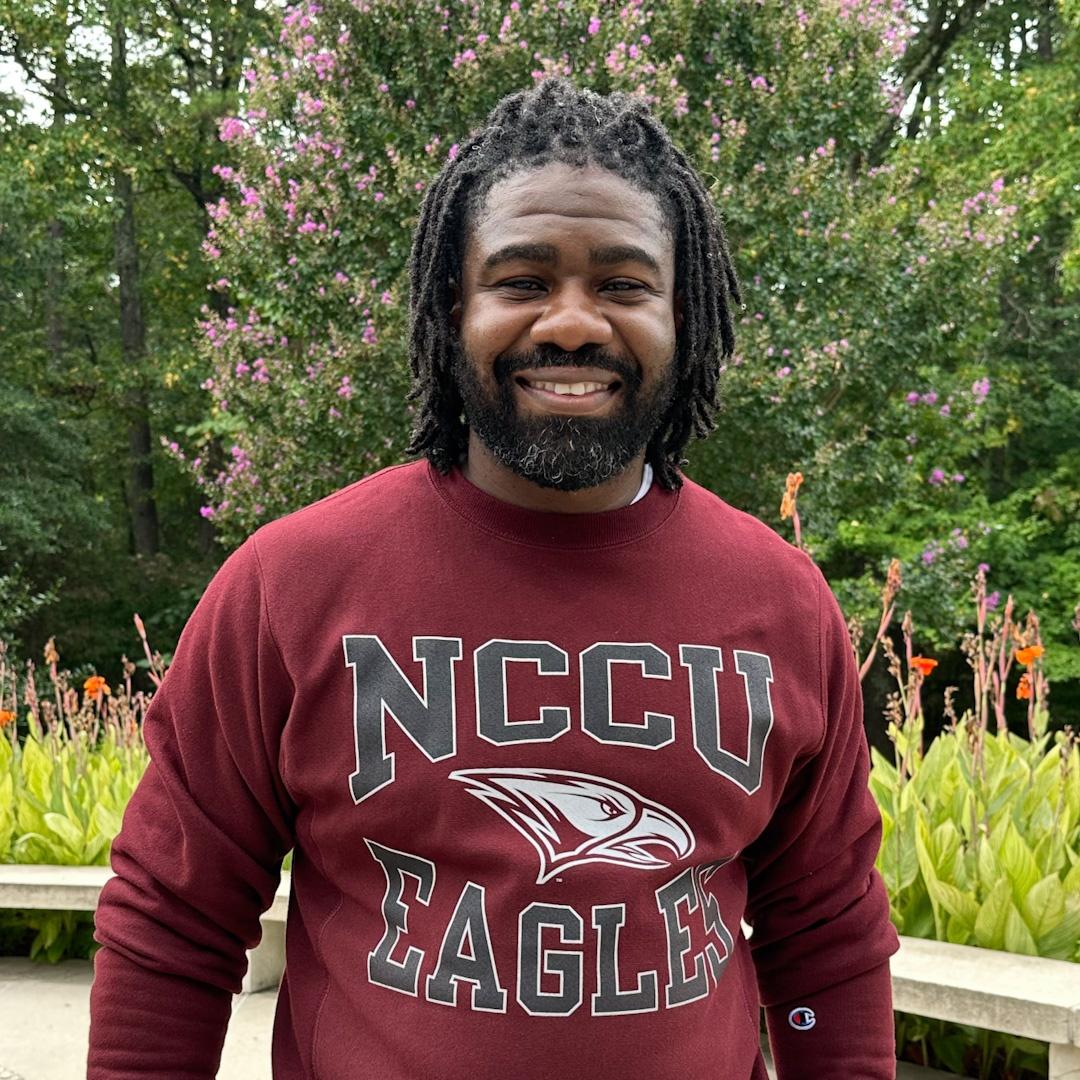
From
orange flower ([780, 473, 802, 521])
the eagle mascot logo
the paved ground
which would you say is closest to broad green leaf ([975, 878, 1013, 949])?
the paved ground

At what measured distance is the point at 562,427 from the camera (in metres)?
1.58

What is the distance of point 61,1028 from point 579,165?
317 centimetres

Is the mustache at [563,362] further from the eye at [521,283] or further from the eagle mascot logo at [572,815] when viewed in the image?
the eagle mascot logo at [572,815]

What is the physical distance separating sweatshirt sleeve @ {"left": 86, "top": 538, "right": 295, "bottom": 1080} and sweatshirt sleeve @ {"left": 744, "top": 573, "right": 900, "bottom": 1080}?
670 millimetres

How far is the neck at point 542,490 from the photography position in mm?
1621

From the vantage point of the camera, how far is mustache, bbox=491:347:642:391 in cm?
157

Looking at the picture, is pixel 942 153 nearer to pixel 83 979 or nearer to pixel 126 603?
pixel 126 603

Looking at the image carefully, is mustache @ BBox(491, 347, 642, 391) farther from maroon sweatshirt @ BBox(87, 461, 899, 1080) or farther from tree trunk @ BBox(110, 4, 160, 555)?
tree trunk @ BBox(110, 4, 160, 555)

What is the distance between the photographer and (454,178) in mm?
1728

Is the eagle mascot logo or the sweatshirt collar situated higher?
the sweatshirt collar

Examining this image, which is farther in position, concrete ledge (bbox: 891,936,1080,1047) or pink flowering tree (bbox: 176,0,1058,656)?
pink flowering tree (bbox: 176,0,1058,656)

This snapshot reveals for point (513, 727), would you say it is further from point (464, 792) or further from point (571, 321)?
point (571, 321)

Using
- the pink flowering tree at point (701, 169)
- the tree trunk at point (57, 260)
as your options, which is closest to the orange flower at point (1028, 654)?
the pink flowering tree at point (701, 169)

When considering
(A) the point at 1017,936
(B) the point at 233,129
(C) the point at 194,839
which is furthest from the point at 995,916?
(B) the point at 233,129
